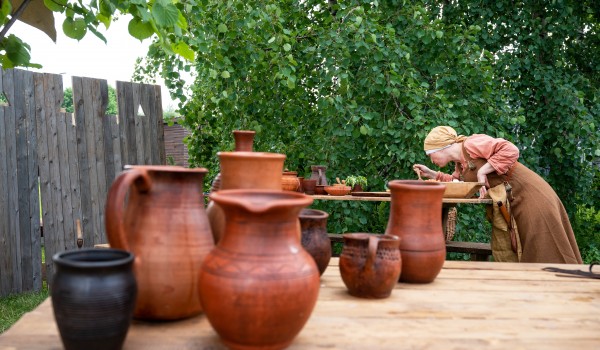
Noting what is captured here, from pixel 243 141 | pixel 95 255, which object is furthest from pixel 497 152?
pixel 95 255

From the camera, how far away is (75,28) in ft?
7.52

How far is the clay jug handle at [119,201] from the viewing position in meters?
1.05

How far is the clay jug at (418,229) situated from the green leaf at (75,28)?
62.0 inches

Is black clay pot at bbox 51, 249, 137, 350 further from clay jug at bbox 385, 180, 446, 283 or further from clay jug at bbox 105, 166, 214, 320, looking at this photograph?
clay jug at bbox 385, 180, 446, 283

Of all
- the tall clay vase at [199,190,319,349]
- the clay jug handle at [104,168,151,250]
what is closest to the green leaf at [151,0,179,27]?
the clay jug handle at [104,168,151,250]

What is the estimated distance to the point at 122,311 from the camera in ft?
3.10

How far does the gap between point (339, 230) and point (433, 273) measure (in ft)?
10.7

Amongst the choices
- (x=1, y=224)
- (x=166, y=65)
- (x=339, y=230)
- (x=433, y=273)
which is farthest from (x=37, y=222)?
(x=433, y=273)

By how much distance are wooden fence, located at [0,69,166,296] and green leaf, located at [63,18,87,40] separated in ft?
6.69

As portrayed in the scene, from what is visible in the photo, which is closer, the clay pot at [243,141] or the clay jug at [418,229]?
the clay pot at [243,141]

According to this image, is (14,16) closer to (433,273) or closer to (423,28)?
(433,273)

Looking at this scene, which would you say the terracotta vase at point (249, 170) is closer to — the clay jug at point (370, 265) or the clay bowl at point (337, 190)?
the clay jug at point (370, 265)

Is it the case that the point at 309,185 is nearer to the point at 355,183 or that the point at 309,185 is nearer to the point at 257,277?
the point at 355,183

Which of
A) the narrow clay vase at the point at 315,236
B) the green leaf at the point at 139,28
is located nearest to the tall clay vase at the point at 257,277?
the narrow clay vase at the point at 315,236
